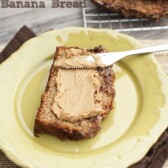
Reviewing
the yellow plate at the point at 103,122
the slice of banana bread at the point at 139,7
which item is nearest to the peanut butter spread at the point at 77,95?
the yellow plate at the point at 103,122

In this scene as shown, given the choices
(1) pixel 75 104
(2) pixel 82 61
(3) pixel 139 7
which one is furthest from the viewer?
(3) pixel 139 7

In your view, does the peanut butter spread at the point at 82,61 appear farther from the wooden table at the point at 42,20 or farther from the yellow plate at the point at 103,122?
the wooden table at the point at 42,20

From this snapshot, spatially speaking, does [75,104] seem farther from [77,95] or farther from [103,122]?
[103,122]

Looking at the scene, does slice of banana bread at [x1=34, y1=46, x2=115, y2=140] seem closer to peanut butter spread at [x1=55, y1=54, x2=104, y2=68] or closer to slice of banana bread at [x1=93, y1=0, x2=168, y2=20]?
peanut butter spread at [x1=55, y1=54, x2=104, y2=68]

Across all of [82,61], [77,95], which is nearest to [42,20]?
[82,61]

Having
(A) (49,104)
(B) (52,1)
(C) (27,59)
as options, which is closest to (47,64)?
(C) (27,59)

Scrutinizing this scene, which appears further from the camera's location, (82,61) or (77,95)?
(82,61)

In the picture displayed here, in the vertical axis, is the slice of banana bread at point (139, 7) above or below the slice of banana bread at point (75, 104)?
above
